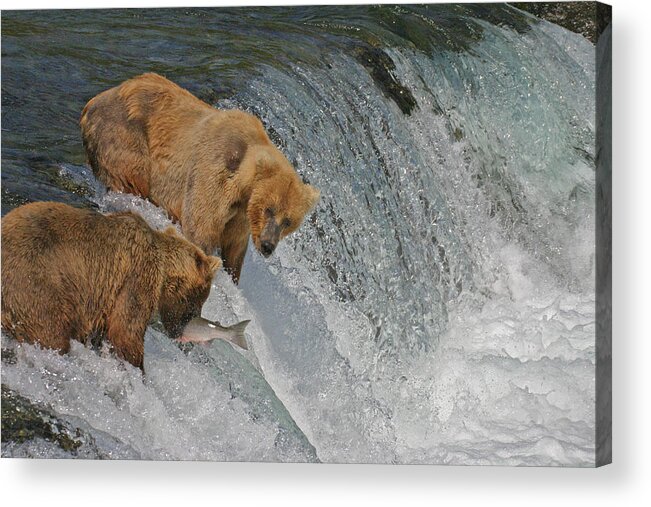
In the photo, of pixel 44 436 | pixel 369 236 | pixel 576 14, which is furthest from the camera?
pixel 44 436

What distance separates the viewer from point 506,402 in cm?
419

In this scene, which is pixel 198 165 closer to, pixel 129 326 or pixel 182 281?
pixel 182 281

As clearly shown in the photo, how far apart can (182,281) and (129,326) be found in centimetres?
21

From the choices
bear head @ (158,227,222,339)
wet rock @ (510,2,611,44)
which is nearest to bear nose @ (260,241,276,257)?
bear head @ (158,227,222,339)

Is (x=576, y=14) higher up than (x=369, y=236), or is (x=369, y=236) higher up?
(x=576, y=14)

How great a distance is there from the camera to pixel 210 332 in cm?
439

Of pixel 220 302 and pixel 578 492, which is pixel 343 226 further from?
pixel 578 492

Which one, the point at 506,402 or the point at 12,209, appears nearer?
the point at 506,402

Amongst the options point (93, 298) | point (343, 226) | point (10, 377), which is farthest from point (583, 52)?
point (10, 377)

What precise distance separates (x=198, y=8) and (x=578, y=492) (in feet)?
6.08

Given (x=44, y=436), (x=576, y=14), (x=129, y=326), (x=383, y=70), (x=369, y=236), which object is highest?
(x=576, y=14)

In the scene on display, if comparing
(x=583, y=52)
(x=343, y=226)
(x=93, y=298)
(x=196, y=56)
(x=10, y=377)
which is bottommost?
(x=10, y=377)

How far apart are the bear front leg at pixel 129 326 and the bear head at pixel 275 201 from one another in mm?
407

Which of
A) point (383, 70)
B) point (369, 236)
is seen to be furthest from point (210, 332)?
point (383, 70)
